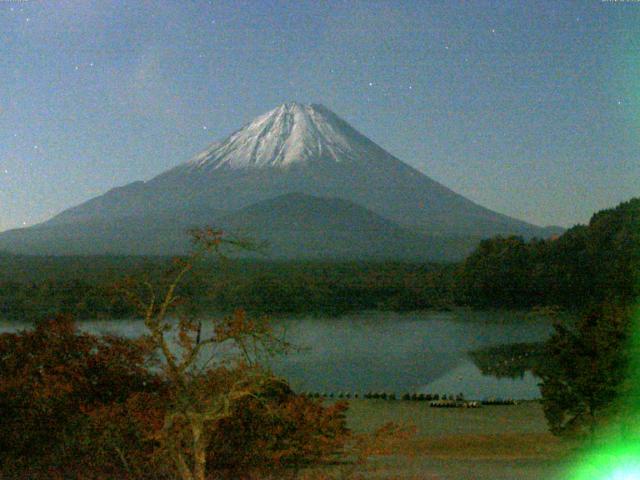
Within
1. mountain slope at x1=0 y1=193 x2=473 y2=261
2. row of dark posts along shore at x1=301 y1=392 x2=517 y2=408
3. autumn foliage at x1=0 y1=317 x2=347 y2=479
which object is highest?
mountain slope at x1=0 y1=193 x2=473 y2=261

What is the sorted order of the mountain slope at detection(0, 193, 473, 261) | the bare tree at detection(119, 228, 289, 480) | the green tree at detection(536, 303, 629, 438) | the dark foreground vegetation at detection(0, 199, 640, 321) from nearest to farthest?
the bare tree at detection(119, 228, 289, 480), the green tree at detection(536, 303, 629, 438), the dark foreground vegetation at detection(0, 199, 640, 321), the mountain slope at detection(0, 193, 473, 261)

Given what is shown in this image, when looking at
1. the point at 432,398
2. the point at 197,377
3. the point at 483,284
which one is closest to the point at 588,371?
the point at 197,377

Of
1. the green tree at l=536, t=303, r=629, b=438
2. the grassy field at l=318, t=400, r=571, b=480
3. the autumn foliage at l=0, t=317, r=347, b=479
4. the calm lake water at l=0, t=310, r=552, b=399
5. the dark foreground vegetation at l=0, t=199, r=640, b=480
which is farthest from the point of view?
the calm lake water at l=0, t=310, r=552, b=399

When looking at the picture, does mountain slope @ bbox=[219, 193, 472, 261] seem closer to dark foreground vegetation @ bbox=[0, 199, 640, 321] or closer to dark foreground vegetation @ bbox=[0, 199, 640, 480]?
dark foreground vegetation @ bbox=[0, 199, 640, 321]

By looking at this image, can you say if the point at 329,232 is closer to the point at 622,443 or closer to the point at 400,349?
the point at 400,349

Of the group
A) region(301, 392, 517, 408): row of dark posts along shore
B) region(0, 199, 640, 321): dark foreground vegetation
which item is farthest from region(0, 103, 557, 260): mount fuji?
region(301, 392, 517, 408): row of dark posts along shore

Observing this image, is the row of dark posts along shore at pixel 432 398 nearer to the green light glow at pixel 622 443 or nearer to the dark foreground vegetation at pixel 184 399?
the dark foreground vegetation at pixel 184 399
